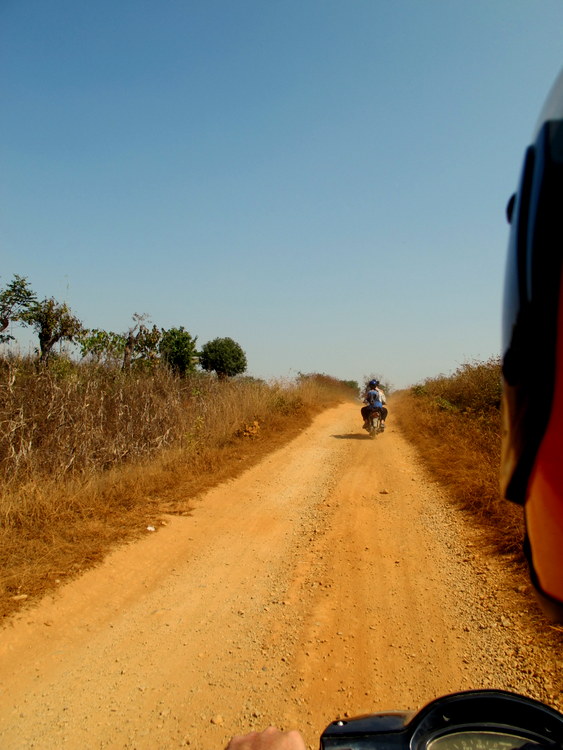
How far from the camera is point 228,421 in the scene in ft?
36.6

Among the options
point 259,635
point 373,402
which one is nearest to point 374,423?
point 373,402

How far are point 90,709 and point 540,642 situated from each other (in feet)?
8.70

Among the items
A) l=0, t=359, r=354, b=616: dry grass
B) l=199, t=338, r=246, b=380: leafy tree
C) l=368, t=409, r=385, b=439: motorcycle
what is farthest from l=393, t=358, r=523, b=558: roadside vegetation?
l=199, t=338, r=246, b=380: leafy tree

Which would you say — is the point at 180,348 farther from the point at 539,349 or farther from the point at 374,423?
the point at 539,349

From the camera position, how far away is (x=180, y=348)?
14.4 metres

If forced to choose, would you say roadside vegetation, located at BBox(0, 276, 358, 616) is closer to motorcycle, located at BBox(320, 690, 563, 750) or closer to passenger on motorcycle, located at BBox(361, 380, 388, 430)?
passenger on motorcycle, located at BBox(361, 380, 388, 430)

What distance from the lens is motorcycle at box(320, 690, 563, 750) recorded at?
0.96m

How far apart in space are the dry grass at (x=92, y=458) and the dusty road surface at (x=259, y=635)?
0.39 metres

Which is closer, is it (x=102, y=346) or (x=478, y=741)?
(x=478, y=741)

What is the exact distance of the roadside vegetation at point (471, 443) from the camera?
5246 millimetres

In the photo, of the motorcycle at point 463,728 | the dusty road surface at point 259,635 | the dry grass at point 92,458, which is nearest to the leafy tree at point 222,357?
the dry grass at point 92,458

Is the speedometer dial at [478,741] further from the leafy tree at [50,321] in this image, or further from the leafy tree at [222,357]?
the leafy tree at [222,357]

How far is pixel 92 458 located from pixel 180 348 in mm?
7467

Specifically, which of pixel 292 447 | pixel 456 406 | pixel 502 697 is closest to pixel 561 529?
pixel 502 697
